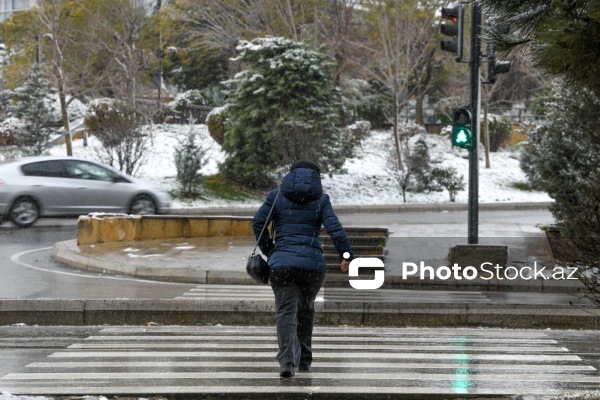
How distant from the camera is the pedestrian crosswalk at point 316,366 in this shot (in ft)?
22.6

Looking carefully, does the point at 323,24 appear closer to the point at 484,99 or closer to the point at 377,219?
the point at 484,99

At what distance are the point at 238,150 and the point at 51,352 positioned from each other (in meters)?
24.6

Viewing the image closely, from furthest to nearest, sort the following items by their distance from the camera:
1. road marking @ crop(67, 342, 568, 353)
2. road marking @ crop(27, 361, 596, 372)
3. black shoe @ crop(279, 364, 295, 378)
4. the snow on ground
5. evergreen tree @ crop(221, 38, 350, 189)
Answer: the snow on ground < evergreen tree @ crop(221, 38, 350, 189) < road marking @ crop(67, 342, 568, 353) < road marking @ crop(27, 361, 596, 372) < black shoe @ crop(279, 364, 295, 378)

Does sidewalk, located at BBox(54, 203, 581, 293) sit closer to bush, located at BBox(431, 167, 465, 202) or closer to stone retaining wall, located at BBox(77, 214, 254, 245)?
stone retaining wall, located at BBox(77, 214, 254, 245)

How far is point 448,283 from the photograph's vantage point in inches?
607

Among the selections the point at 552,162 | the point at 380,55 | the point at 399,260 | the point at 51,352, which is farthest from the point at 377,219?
the point at 51,352

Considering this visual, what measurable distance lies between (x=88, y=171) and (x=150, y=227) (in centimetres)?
334

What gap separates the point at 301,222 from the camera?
24.2 ft

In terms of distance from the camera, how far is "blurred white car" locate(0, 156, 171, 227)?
20859mm

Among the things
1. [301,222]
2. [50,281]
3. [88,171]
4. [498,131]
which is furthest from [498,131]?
[301,222]

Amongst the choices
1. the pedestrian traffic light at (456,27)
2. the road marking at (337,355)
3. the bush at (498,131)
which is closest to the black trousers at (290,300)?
the road marking at (337,355)

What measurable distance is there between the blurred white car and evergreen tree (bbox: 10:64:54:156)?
12.5 m

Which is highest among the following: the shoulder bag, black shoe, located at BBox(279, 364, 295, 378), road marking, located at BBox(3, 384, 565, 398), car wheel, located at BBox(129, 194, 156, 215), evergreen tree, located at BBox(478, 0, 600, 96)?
evergreen tree, located at BBox(478, 0, 600, 96)

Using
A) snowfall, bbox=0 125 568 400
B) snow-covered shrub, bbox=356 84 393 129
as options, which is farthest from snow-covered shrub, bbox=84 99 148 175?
snow-covered shrub, bbox=356 84 393 129
